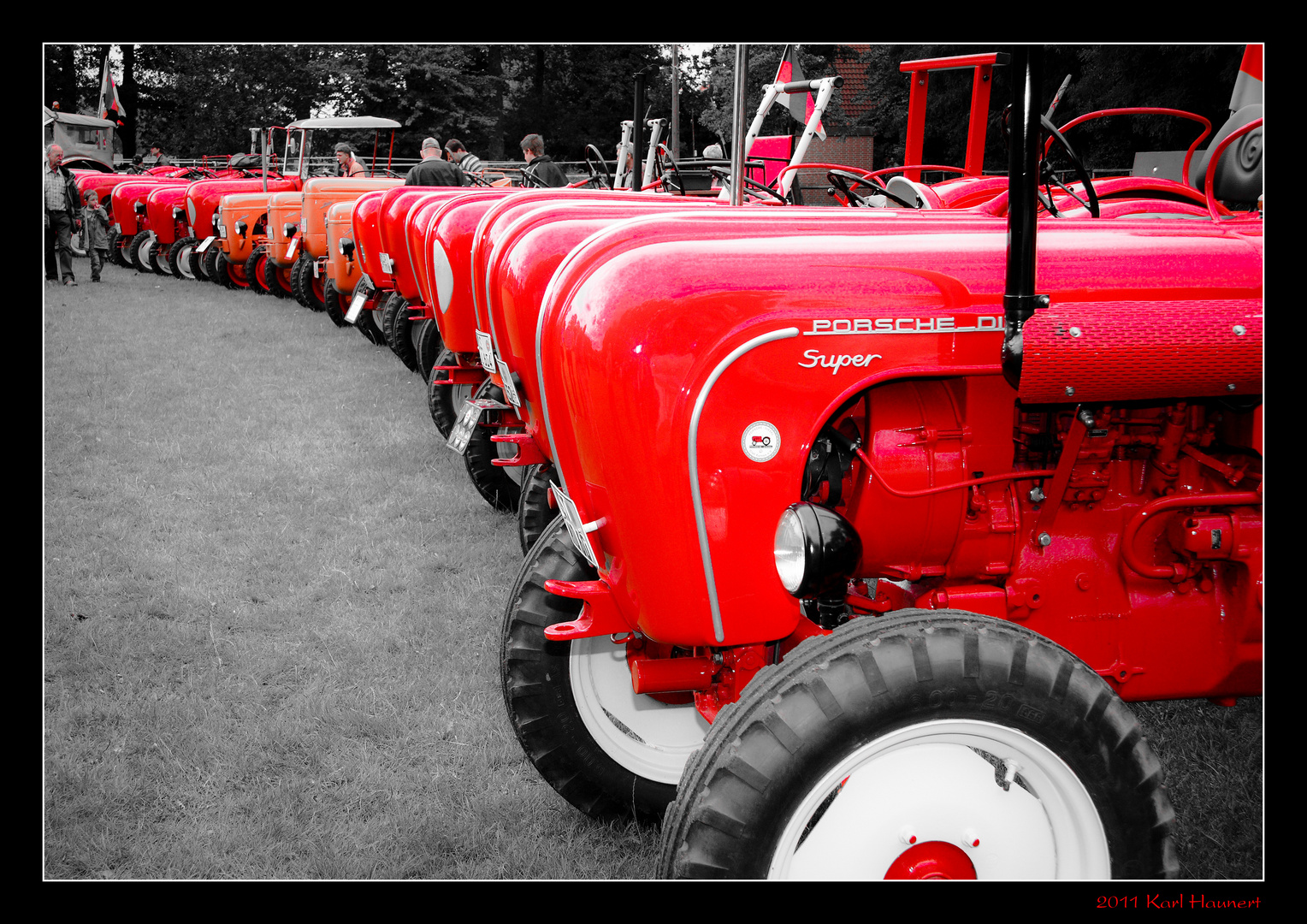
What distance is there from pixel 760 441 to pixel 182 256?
14.7 metres

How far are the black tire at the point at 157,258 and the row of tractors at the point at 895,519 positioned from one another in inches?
569

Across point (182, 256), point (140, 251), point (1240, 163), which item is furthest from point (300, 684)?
point (140, 251)

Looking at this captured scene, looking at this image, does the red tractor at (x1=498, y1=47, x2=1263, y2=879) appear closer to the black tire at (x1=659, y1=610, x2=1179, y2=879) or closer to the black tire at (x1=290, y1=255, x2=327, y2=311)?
the black tire at (x1=659, y1=610, x2=1179, y2=879)

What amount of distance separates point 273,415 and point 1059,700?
6.23 metres

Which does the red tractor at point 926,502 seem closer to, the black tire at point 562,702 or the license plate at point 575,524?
the license plate at point 575,524

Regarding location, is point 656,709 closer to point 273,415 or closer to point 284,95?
point 273,415

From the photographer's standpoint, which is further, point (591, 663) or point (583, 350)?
point (591, 663)

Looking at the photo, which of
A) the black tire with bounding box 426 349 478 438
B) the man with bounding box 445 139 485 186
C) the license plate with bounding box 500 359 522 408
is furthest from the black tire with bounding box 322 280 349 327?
the license plate with bounding box 500 359 522 408

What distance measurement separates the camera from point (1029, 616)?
221 centimetres

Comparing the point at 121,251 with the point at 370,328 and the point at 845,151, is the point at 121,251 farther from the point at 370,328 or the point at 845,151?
the point at 845,151

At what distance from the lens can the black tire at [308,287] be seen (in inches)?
451

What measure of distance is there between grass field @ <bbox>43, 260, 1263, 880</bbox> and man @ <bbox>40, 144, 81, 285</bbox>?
8378 millimetres

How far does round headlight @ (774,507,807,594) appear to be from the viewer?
5.94ft
